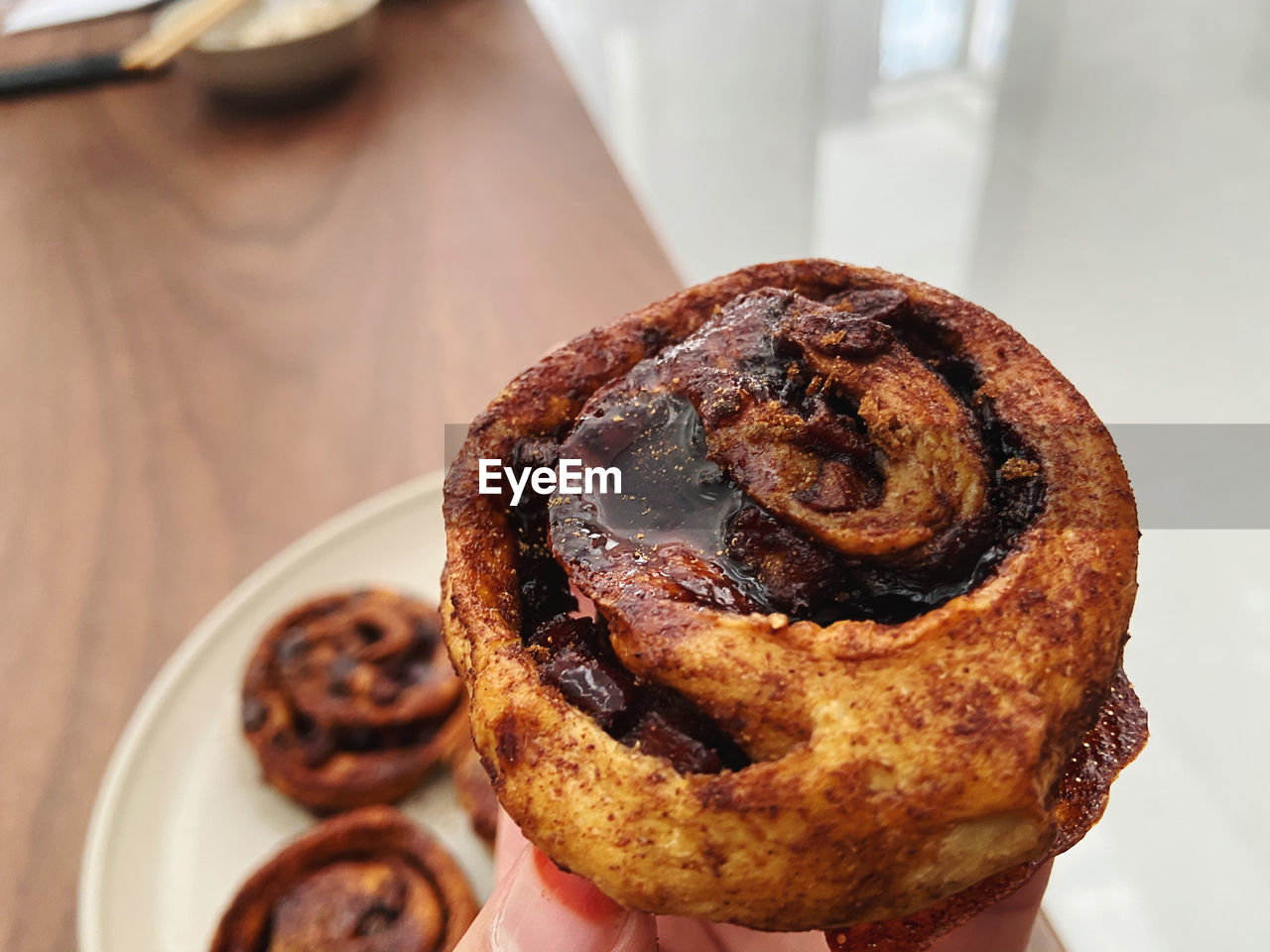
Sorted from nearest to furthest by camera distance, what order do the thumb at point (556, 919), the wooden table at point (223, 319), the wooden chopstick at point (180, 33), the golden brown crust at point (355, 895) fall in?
the thumb at point (556, 919), the golden brown crust at point (355, 895), the wooden table at point (223, 319), the wooden chopstick at point (180, 33)

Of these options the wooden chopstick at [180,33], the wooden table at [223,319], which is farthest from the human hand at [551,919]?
the wooden chopstick at [180,33]

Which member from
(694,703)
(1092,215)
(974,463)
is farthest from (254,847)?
(1092,215)

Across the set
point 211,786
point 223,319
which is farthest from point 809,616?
point 223,319

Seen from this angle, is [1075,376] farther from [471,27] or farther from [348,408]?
[471,27]

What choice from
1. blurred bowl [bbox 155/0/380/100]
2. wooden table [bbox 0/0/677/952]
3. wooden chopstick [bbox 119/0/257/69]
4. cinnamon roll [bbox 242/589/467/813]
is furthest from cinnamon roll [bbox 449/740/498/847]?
wooden chopstick [bbox 119/0/257/69]

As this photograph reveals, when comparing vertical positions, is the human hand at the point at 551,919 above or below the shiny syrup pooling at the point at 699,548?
below

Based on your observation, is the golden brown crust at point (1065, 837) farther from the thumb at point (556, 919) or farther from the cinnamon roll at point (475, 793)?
the cinnamon roll at point (475, 793)
